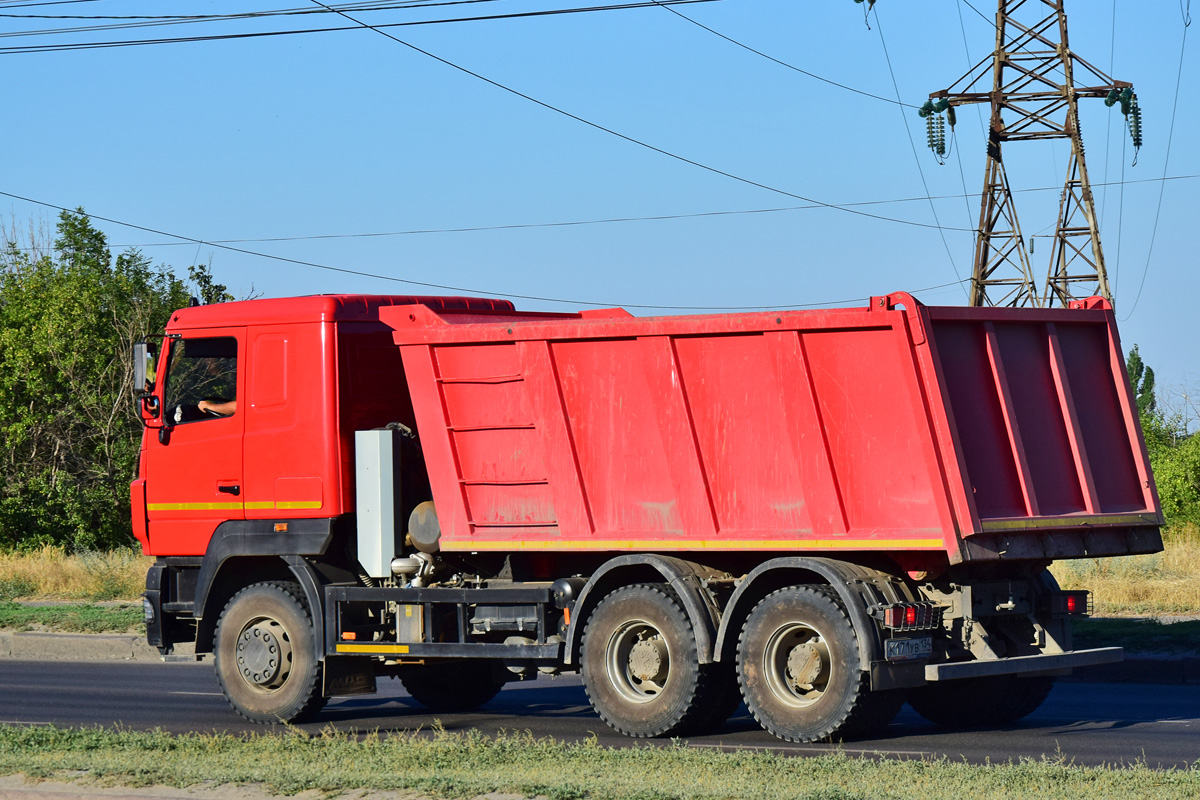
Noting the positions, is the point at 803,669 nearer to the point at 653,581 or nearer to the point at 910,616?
the point at 910,616

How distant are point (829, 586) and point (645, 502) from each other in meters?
1.36

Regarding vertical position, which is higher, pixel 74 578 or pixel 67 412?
pixel 67 412

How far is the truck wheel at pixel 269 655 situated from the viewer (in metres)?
11.0

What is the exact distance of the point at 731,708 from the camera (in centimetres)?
991

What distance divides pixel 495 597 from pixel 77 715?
348cm

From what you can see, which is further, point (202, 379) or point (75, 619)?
point (75, 619)

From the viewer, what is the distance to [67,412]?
29.7m

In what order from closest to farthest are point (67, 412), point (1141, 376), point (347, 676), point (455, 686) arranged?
point (347, 676)
point (455, 686)
point (67, 412)
point (1141, 376)

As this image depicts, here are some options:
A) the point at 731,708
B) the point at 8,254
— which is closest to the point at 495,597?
the point at 731,708

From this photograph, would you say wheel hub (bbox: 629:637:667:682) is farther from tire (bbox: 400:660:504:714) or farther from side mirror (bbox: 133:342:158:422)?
side mirror (bbox: 133:342:158:422)

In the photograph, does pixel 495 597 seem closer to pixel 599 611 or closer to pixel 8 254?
pixel 599 611

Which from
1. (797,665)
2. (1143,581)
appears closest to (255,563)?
(797,665)

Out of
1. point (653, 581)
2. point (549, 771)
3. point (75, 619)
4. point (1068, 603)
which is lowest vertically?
point (549, 771)

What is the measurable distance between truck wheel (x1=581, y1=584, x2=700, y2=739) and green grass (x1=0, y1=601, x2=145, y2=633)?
9.00 m
